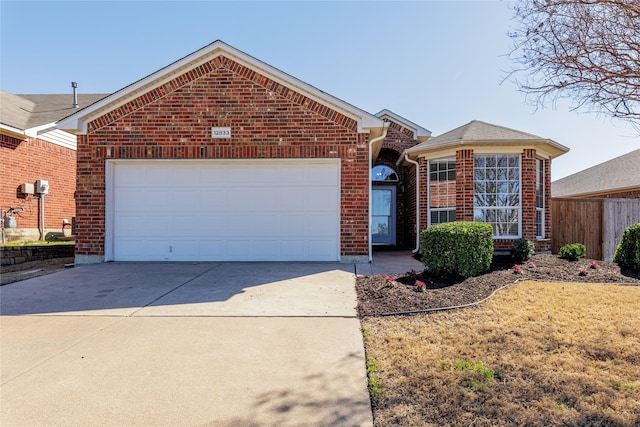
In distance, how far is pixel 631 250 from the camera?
786 centimetres

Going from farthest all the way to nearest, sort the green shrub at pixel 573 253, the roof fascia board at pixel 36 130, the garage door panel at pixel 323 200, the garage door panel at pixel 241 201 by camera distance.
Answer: the roof fascia board at pixel 36 130 < the garage door panel at pixel 241 201 < the garage door panel at pixel 323 200 < the green shrub at pixel 573 253

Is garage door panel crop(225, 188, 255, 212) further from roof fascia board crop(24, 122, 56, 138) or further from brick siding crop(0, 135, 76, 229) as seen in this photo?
roof fascia board crop(24, 122, 56, 138)

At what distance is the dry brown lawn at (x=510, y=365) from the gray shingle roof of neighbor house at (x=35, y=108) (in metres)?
14.0

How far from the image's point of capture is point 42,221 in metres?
13.1

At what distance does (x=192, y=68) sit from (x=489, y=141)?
751cm

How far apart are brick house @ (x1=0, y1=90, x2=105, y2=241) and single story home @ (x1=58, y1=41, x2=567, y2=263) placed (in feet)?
16.8

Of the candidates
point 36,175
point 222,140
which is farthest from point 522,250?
point 36,175

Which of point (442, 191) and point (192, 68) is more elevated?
point (192, 68)

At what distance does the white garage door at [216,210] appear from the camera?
8914 millimetres

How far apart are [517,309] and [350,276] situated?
3017 mm

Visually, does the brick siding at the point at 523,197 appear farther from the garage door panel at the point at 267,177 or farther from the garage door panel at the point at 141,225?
the garage door panel at the point at 141,225

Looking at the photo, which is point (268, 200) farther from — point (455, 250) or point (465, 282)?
point (465, 282)

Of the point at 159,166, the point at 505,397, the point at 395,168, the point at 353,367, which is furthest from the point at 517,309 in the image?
the point at 395,168

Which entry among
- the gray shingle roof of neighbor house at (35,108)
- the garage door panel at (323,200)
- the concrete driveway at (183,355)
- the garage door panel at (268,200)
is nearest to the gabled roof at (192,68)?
the garage door panel at (323,200)
